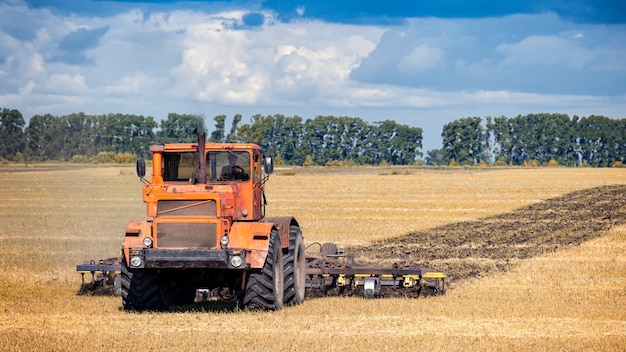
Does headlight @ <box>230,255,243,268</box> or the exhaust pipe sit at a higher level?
the exhaust pipe

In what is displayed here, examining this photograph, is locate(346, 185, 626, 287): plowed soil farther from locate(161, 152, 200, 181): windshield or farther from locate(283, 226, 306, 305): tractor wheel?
locate(161, 152, 200, 181): windshield

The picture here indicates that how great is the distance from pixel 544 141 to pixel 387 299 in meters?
160

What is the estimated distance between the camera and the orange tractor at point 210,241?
15.2 m

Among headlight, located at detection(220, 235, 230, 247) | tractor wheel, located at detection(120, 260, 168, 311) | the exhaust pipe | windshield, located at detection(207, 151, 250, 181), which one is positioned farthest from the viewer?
windshield, located at detection(207, 151, 250, 181)

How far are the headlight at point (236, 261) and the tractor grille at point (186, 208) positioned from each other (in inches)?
31.7

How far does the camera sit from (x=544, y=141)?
172m

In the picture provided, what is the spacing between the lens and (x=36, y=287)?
19.0 metres

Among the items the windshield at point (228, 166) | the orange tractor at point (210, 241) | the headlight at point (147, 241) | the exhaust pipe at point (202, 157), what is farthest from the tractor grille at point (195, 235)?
the windshield at point (228, 166)

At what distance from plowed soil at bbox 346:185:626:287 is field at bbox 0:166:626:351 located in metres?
0.06

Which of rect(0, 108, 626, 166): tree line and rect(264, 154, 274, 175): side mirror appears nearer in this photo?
rect(264, 154, 274, 175): side mirror

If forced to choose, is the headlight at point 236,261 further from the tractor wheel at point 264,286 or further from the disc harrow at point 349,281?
the disc harrow at point 349,281

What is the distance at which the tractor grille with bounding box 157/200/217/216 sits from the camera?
15.3m

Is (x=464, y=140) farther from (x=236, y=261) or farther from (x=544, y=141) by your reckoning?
(x=236, y=261)

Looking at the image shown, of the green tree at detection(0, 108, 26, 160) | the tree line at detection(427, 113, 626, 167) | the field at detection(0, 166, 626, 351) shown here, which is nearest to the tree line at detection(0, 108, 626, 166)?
the tree line at detection(427, 113, 626, 167)
